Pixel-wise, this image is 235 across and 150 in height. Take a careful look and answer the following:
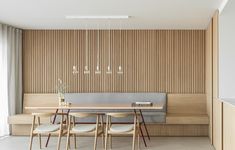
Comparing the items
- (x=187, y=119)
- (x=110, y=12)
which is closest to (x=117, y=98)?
(x=187, y=119)

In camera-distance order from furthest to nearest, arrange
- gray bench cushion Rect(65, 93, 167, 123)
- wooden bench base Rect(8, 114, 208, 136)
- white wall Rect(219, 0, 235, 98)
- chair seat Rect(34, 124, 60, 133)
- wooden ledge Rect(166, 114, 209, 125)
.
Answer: gray bench cushion Rect(65, 93, 167, 123), wooden bench base Rect(8, 114, 208, 136), wooden ledge Rect(166, 114, 209, 125), chair seat Rect(34, 124, 60, 133), white wall Rect(219, 0, 235, 98)

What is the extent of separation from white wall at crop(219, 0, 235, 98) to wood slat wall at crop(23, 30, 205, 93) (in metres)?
2.39

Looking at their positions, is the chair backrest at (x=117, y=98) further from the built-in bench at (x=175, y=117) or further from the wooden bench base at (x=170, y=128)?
the wooden bench base at (x=170, y=128)

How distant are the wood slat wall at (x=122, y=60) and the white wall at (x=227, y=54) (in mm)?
2393

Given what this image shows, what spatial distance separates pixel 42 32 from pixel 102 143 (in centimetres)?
320

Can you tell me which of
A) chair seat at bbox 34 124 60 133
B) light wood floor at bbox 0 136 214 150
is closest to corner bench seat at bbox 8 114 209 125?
light wood floor at bbox 0 136 214 150

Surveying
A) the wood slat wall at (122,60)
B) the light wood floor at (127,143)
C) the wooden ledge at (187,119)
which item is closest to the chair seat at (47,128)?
the light wood floor at (127,143)

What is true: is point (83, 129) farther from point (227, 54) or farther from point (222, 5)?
point (222, 5)

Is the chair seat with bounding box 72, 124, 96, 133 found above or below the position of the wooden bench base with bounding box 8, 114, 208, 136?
above

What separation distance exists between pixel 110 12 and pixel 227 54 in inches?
85.0

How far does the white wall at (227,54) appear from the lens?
5.77m

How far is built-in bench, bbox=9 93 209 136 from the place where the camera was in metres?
7.55

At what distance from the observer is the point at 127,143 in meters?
6.99

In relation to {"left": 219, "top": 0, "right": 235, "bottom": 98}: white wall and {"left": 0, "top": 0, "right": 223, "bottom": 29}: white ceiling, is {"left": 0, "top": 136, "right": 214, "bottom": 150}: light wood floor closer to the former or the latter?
{"left": 219, "top": 0, "right": 235, "bottom": 98}: white wall
